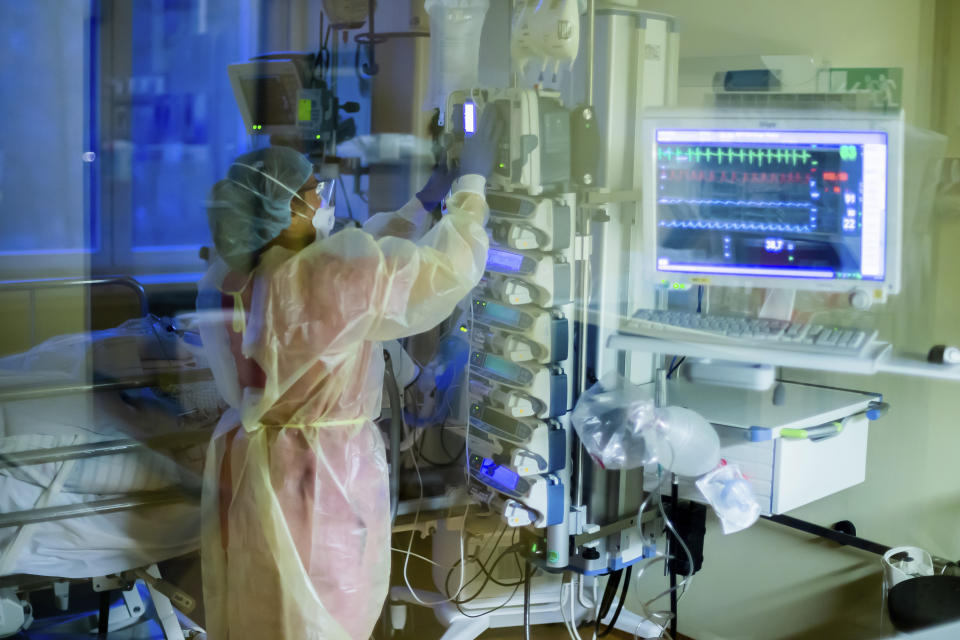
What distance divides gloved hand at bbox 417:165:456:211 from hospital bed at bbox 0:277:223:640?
0.65 metres

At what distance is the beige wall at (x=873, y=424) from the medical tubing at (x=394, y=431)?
2.57 feet

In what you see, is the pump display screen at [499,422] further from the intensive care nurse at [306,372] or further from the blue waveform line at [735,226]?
the blue waveform line at [735,226]

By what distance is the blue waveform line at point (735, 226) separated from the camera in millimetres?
1607

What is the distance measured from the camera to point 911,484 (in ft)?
5.59

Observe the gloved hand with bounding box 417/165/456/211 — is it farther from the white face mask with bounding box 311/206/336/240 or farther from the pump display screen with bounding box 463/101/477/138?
the white face mask with bounding box 311/206/336/240

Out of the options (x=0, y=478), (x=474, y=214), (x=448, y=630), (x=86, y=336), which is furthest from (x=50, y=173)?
(x=448, y=630)

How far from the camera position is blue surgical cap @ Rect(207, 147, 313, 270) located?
1.72 m

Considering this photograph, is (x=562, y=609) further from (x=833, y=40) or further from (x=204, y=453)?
(x=833, y=40)

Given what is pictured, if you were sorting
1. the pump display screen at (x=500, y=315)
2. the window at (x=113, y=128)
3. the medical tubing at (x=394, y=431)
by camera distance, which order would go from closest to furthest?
the pump display screen at (x=500, y=315) → the medical tubing at (x=394, y=431) → the window at (x=113, y=128)

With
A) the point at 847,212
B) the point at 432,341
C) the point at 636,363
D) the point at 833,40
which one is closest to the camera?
the point at 847,212

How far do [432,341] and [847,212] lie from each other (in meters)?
1.09

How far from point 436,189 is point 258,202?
469 millimetres

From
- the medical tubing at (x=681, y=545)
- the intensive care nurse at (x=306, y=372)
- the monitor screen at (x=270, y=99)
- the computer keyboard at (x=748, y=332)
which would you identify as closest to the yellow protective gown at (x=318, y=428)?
the intensive care nurse at (x=306, y=372)

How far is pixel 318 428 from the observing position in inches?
69.4
